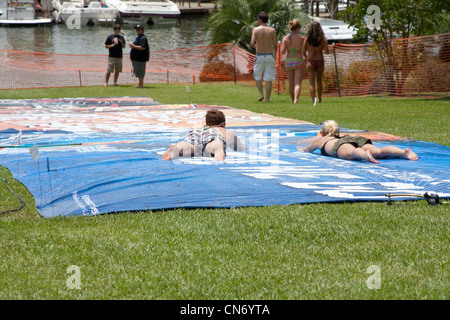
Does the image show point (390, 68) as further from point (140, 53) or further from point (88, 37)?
point (88, 37)

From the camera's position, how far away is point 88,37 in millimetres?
48656

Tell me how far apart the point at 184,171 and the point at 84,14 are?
5094 centimetres

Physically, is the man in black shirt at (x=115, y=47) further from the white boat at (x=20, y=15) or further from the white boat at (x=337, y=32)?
the white boat at (x=20, y=15)

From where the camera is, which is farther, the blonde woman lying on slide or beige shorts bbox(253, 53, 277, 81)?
beige shorts bbox(253, 53, 277, 81)

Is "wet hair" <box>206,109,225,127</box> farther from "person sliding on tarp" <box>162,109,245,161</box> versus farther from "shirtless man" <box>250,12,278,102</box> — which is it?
"shirtless man" <box>250,12,278,102</box>

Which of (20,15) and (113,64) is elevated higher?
(20,15)

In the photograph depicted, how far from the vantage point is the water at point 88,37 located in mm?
43156

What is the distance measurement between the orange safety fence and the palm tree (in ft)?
11.5

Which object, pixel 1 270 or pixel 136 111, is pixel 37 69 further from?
pixel 1 270

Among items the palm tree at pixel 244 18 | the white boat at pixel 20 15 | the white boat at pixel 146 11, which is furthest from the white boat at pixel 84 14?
the palm tree at pixel 244 18

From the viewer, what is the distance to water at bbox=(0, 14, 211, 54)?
43.2 meters

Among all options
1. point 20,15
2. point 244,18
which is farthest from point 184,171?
point 20,15

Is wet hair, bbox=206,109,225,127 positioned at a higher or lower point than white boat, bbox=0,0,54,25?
lower

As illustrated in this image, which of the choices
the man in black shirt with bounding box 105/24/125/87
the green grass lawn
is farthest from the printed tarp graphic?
the man in black shirt with bounding box 105/24/125/87
